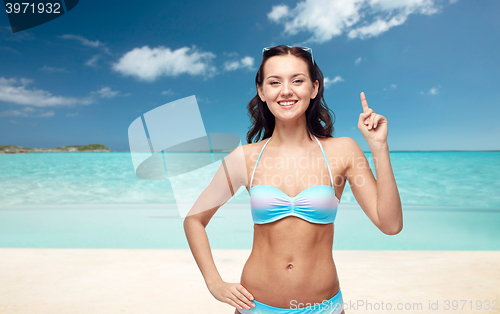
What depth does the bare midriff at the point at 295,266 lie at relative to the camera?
1424mm

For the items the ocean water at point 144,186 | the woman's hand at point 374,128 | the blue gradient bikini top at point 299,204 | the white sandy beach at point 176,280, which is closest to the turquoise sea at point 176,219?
the ocean water at point 144,186

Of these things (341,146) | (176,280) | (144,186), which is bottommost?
(176,280)

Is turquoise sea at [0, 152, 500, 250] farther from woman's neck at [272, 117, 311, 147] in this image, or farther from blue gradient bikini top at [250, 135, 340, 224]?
blue gradient bikini top at [250, 135, 340, 224]

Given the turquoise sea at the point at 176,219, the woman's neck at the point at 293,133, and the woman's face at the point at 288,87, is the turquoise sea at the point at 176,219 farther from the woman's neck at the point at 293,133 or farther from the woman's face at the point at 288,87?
the woman's face at the point at 288,87

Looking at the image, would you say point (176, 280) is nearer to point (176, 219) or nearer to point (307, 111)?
point (307, 111)

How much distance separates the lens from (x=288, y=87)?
1466 mm

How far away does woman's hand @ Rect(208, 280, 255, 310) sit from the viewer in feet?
4.77

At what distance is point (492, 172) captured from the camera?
66.2 feet

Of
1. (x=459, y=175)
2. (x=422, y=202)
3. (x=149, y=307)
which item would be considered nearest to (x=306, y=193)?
(x=149, y=307)

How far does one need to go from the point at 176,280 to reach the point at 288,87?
4309mm

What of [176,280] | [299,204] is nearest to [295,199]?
[299,204]

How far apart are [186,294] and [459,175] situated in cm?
2157

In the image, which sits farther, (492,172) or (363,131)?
(492,172)

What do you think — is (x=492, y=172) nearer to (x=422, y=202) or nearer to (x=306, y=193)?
(x=422, y=202)
